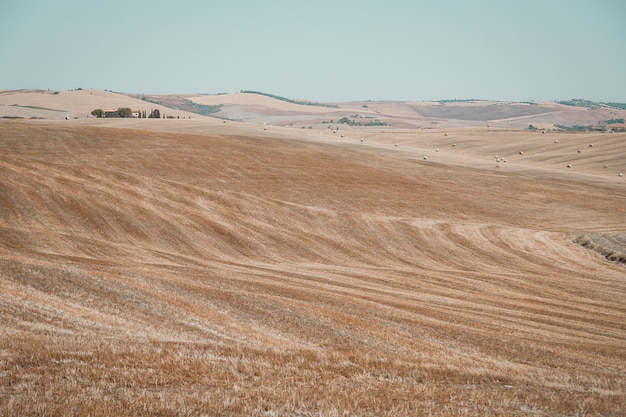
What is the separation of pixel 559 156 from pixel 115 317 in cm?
11575

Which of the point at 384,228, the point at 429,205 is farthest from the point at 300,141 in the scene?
the point at 384,228

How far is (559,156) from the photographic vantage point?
120375 mm

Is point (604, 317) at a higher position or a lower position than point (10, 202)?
lower

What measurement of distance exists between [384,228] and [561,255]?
15.0 metres

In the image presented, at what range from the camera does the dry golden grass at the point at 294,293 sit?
12820 millimetres

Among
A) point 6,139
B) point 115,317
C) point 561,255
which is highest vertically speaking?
point 6,139

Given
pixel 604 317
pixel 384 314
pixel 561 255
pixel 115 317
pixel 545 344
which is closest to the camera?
pixel 115 317

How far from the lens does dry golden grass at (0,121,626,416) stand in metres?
12.8

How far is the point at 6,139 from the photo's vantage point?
81250mm

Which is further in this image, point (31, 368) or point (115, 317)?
point (115, 317)

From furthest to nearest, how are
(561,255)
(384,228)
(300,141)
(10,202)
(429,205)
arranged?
(300,141)
(429,205)
(384,228)
(561,255)
(10,202)

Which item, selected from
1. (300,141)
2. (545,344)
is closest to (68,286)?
(545,344)

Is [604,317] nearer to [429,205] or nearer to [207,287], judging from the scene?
[207,287]

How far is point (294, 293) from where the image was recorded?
1054 inches
